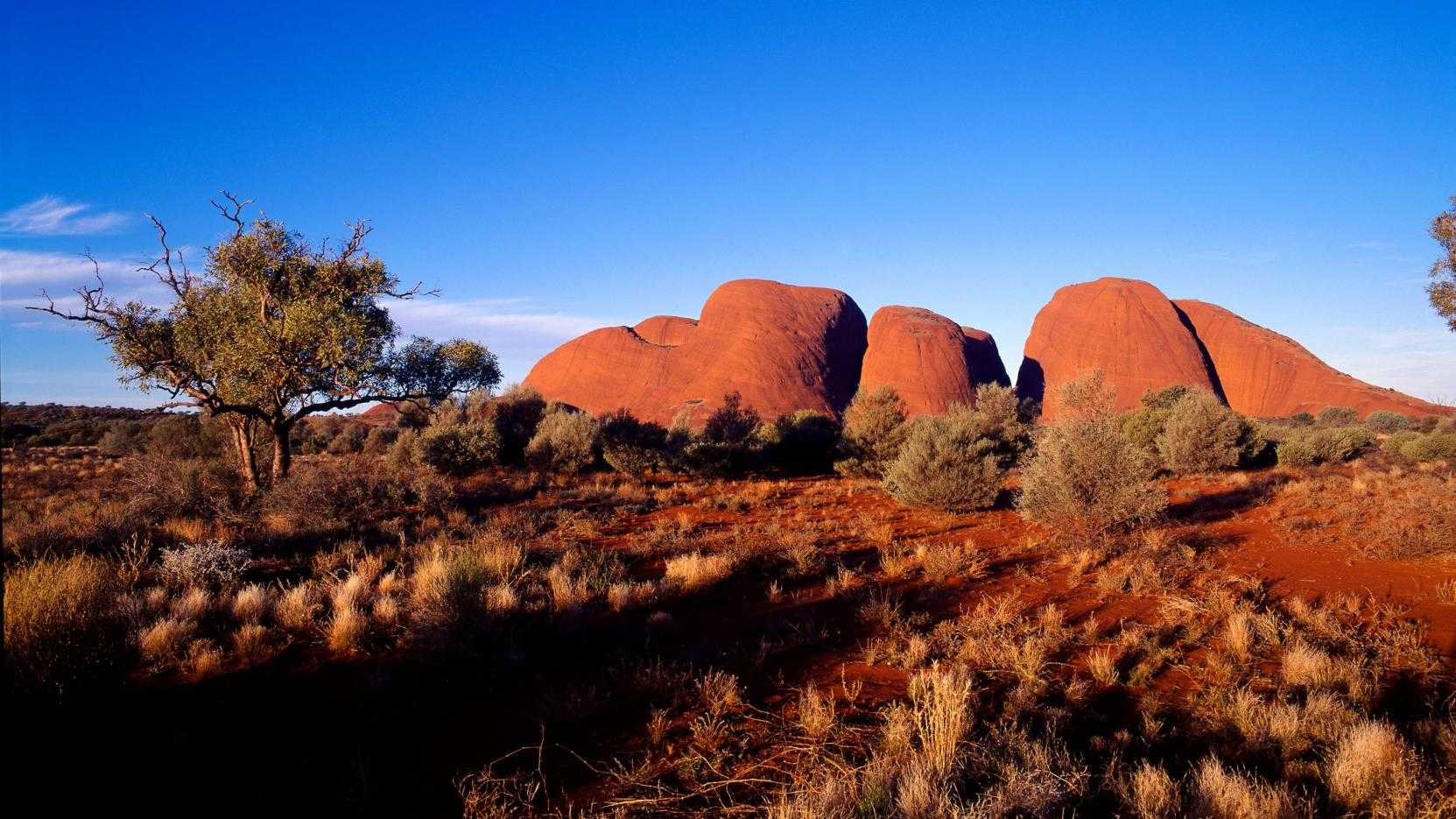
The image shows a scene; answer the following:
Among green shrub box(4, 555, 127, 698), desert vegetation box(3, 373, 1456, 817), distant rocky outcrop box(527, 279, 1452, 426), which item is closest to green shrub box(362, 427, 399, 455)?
desert vegetation box(3, 373, 1456, 817)

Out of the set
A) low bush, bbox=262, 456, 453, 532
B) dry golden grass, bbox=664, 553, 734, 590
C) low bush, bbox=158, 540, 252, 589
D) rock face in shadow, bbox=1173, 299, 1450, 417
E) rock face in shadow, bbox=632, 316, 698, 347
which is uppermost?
rock face in shadow, bbox=632, 316, 698, 347

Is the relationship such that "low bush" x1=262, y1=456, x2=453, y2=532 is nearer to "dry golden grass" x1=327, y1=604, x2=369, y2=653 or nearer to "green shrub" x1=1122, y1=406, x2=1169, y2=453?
"dry golden grass" x1=327, y1=604, x2=369, y2=653

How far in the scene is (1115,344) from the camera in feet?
188

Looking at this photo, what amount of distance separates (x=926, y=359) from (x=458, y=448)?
164 ft

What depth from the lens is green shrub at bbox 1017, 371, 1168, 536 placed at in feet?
30.8

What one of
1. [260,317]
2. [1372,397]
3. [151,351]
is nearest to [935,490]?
[260,317]

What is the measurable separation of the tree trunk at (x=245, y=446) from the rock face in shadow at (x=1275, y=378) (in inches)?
2541

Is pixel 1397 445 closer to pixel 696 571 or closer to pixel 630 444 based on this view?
pixel 630 444

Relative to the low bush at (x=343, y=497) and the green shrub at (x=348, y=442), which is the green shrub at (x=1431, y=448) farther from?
the green shrub at (x=348, y=442)

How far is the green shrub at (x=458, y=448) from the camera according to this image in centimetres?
1705

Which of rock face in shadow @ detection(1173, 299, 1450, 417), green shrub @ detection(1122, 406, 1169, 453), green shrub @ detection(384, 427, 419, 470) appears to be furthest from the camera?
rock face in shadow @ detection(1173, 299, 1450, 417)

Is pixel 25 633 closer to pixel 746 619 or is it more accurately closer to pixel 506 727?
pixel 506 727

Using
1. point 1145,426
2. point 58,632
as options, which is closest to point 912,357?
point 1145,426

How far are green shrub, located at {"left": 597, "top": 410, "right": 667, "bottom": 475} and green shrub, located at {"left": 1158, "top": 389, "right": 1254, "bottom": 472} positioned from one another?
49.0 feet
